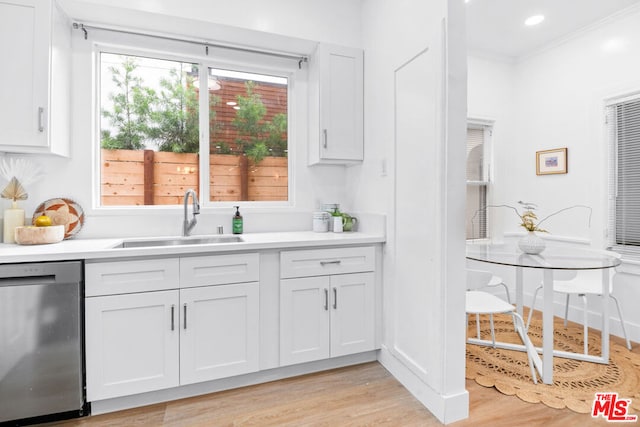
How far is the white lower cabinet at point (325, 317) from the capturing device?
2182 millimetres

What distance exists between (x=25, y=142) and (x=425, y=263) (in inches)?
97.0

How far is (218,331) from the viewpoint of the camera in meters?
2.01

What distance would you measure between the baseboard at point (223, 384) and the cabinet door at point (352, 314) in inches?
5.1

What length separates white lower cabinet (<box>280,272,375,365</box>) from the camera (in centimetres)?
218

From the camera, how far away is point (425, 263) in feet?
6.30

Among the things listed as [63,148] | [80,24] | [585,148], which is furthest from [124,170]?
[585,148]

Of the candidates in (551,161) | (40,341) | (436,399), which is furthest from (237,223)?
(551,161)

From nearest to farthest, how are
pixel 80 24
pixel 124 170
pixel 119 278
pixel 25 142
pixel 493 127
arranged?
pixel 119 278, pixel 25 142, pixel 80 24, pixel 124 170, pixel 493 127

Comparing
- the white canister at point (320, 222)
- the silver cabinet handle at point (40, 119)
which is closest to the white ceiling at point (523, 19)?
the white canister at point (320, 222)

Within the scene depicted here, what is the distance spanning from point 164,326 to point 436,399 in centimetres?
A: 158

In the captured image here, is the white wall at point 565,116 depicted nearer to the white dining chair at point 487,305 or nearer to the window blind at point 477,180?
the window blind at point 477,180

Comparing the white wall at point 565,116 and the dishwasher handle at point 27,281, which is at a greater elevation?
the white wall at point 565,116

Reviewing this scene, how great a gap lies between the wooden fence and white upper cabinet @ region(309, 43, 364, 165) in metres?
0.50

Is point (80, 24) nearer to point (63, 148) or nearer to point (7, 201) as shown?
point (63, 148)
